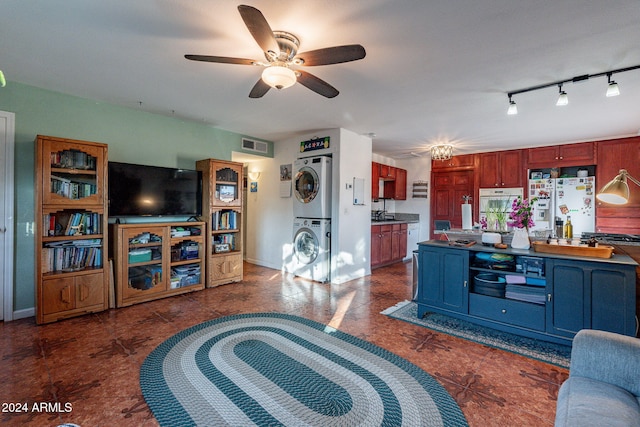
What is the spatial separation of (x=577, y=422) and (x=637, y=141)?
5.63 metres

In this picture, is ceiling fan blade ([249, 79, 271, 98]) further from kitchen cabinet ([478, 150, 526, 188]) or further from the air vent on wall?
kitchen cabinet ([478, 150, 526, 188])

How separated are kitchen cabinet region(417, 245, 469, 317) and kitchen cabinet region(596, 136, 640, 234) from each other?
3719 mm

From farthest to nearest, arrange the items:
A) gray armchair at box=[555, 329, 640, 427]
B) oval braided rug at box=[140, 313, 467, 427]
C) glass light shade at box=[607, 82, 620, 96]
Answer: glass light shade at box=[607, 82, 620, 96], oval braided rug at box=[140, 313, 467, 427], gray armchair at box=[555, 329, 640, 427]

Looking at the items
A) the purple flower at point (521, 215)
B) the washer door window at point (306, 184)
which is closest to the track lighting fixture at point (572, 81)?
the purple flower at point (521, 215)

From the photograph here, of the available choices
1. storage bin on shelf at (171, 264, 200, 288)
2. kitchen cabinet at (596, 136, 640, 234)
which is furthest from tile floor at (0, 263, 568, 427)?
kitchen cabinet at (596, 136, 640, 234)

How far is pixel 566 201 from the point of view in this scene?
501 cm

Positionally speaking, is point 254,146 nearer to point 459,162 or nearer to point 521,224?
point 521,224

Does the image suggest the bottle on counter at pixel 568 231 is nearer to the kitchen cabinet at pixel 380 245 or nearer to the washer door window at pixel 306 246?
the kitchen cabinet at pixel 380 245

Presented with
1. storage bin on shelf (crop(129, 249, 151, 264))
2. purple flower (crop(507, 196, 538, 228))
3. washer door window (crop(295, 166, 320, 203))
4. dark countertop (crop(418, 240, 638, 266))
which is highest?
washer door window (crop(295, 166, 320, 203))

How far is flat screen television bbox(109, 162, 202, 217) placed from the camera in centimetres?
343

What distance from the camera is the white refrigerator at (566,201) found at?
4.84 meters

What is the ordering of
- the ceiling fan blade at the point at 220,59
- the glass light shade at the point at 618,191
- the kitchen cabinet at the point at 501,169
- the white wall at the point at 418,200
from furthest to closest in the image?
the white wall at the point at 418,200 → the kitchen cabinet at the point at 501,169 → the glass light shade at the point at 618,191 → the ceiling fan blade at the point at 220,59

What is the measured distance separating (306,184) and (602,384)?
13.0ft

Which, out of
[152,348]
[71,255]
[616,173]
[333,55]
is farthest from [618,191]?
[71,255]
